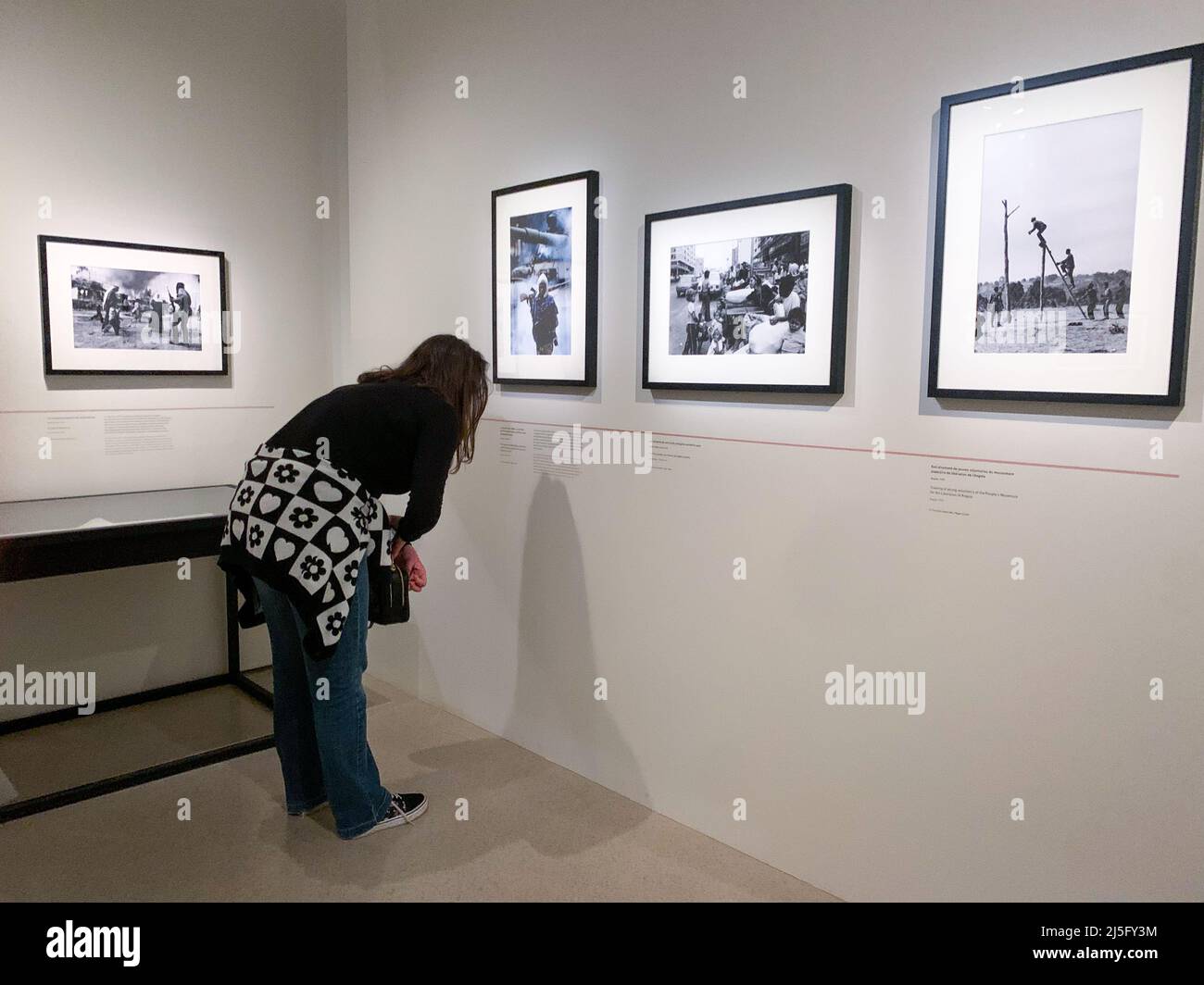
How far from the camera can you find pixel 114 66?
3.57 meters

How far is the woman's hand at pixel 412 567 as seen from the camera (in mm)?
2852

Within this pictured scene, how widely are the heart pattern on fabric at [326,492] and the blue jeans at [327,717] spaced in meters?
0.29

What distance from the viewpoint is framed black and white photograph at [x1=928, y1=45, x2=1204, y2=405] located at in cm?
176

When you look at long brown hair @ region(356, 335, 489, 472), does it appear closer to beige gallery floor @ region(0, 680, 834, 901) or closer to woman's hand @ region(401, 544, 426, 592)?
woman's hand @ region(401, 544, 426, 592)

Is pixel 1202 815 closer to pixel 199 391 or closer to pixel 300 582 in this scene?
pixel 300 582

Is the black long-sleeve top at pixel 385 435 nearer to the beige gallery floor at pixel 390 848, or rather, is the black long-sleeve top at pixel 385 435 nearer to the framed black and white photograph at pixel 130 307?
the beige gallery floor at pixel 390 848

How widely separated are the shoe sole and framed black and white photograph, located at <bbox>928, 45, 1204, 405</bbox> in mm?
2061

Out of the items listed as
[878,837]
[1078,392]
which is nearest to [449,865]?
[878,837]

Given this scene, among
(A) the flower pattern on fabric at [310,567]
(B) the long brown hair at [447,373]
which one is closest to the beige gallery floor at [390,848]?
(A) the flower pattern on fabric at [310,567]

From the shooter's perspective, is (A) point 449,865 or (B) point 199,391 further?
(B) point 199,391

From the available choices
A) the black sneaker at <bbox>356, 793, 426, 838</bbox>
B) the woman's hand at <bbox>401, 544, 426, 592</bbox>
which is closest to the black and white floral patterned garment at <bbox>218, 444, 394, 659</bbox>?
the woman's hand at <bbox>401, 544, 426, 592</bbox>

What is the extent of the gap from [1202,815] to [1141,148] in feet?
4.50

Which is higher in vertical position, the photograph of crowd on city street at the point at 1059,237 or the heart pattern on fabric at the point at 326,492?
the photograph of crowd on city street at the point at 1059,237

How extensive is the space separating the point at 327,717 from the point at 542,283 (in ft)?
5.26
